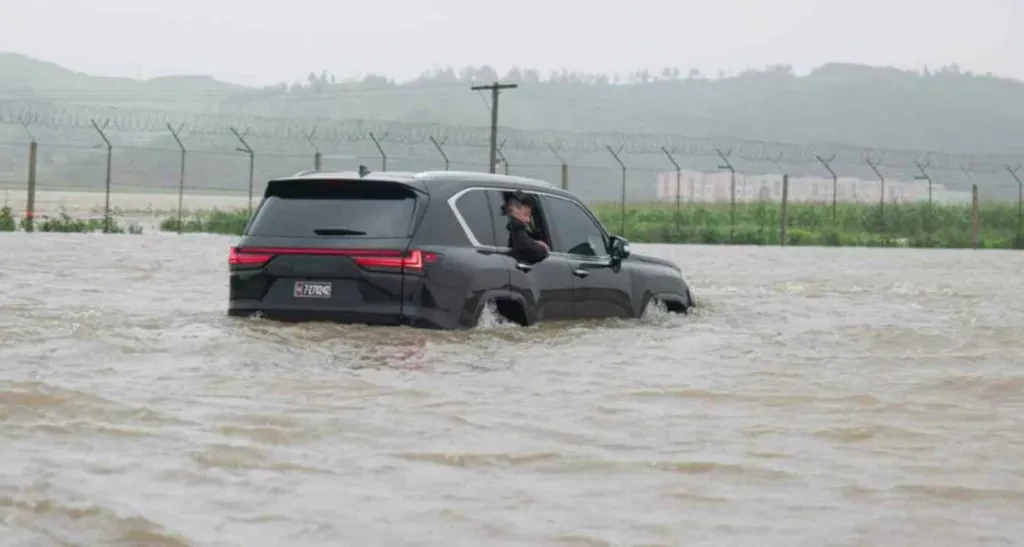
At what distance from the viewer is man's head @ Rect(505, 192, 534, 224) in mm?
13117

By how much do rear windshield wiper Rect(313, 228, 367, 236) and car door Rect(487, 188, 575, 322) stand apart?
1.11 m

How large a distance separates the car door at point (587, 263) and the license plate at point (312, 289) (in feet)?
6.94

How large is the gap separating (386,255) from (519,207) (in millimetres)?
1384

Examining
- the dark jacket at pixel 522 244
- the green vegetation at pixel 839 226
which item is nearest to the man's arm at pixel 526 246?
the dark jacket at pixel 522 244

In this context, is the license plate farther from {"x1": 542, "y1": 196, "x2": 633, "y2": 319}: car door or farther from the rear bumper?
{"x1": 542, "y1": 196, "x2": 633, "y2": 319}: car door

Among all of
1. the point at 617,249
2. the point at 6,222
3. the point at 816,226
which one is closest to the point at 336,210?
the point at 617,249

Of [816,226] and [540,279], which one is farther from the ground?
[816,226]

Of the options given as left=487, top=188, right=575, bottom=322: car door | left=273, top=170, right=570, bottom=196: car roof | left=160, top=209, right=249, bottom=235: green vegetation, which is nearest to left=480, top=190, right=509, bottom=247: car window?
left=487, top=188, right=575, bottom=322: car door

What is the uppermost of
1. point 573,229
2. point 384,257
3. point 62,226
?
point 62,226

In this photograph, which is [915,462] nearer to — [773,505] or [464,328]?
[773,505]

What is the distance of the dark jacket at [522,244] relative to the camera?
13031 millimetres

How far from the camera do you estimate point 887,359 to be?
13023 mm

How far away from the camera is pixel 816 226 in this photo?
5838 centimetres

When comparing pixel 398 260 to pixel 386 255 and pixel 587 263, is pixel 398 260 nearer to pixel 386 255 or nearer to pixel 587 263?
pixel 386 255
